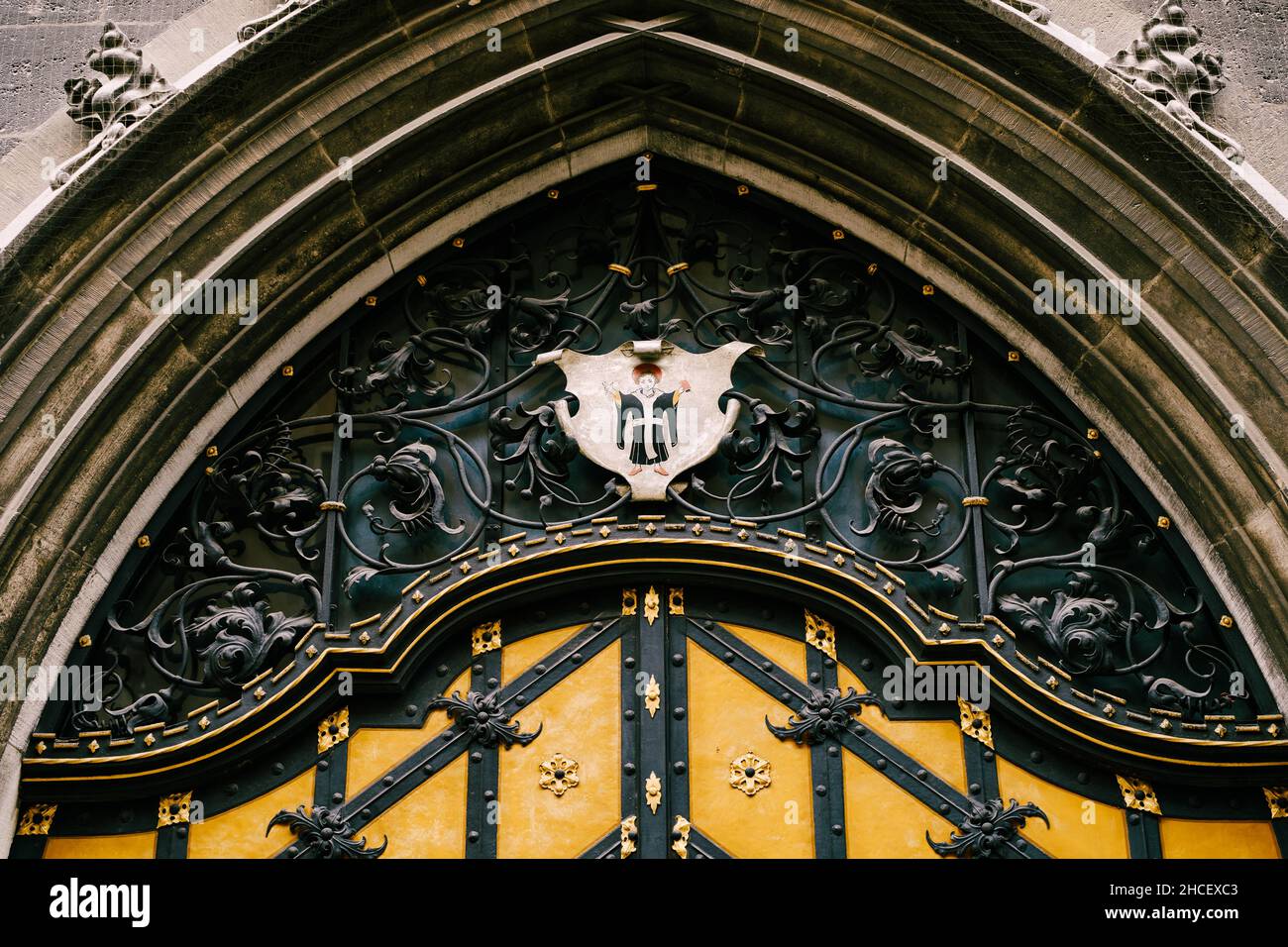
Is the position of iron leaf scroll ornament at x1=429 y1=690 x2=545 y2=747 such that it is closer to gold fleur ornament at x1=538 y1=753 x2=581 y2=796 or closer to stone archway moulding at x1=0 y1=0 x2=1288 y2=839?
gold fleur ornament at x1=538 y1=753 x2=581 y2=796

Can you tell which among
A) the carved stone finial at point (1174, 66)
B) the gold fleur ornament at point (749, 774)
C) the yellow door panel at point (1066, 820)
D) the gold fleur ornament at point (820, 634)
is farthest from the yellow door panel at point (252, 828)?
the carved stone finial at point (1174, 66)

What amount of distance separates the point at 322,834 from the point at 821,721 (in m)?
1.86

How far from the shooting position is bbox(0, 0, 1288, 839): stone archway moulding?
7395 millimetres

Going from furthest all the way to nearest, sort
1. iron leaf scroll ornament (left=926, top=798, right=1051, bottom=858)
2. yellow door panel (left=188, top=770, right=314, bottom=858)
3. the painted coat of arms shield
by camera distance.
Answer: the painted coat of arms shield, yellow door panel (left=188, top=770, right=314, bottom=858), iron leaf scroll ornament (left=926, top=798, right=1051, bottom=858)

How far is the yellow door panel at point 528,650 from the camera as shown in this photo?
25.3 ft

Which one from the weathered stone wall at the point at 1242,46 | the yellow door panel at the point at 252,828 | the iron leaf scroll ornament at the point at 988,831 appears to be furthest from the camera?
the weathered stone wall at the point at 1242,46

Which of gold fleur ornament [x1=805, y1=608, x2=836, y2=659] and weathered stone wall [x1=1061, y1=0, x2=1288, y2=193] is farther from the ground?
weathered stone wall [x1=1061, y1=0, x2=1288, y2=193]

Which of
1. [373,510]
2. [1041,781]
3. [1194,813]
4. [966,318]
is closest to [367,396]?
[373,510]

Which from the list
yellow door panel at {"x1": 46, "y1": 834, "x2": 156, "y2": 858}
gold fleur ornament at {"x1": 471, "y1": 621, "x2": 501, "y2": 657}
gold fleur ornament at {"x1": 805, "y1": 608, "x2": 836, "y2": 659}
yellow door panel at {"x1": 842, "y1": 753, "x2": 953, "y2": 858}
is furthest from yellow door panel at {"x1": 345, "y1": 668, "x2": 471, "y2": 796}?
yellow door panel at {"x1": 842, "y1": 753, "x2": 953, "y2": 858}

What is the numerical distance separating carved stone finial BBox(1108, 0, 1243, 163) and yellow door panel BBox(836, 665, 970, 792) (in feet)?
7.76

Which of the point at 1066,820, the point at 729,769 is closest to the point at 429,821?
the point at 729,769

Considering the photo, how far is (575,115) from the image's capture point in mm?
8406

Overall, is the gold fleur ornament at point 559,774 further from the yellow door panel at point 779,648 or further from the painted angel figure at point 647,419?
the painted angel figure at point 647,419

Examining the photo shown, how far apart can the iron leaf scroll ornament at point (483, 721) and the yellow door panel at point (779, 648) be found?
85cm
